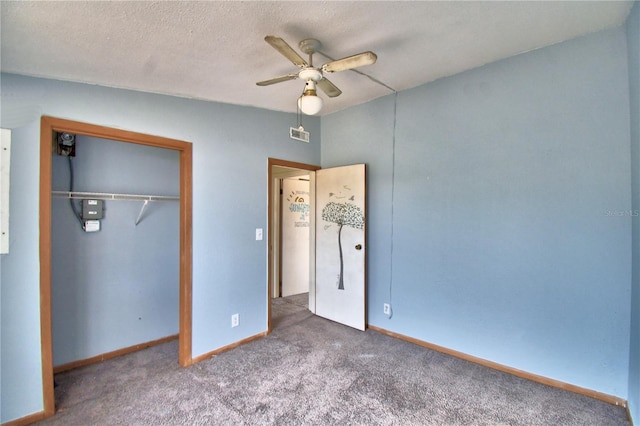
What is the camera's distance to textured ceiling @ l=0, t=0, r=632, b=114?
1.56 m

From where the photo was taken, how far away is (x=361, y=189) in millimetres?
3361

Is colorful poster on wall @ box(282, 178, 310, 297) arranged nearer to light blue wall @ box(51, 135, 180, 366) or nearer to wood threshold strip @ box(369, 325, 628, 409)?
light blue wall @ box(51, 135, 180, 366)

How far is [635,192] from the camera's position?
1.89m

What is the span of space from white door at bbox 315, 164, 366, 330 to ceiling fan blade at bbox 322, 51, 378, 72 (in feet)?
5.20

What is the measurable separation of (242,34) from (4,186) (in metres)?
1.76

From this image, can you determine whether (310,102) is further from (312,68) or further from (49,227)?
(49,227)

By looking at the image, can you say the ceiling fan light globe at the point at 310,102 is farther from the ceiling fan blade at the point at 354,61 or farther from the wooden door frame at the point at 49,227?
the wooden door frame at the point at 49,227

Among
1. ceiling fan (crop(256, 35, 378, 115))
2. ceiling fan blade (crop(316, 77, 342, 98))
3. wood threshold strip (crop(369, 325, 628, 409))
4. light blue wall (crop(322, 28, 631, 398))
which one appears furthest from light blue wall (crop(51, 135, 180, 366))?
wood threshold strip (crop(369, 325, 628, 409))

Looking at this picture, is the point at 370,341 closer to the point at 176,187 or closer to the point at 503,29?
the point at 176,187

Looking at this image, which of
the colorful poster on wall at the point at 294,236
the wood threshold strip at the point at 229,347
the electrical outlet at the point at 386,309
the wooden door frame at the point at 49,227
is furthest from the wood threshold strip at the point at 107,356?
the electrical outlet at the point at 386,309

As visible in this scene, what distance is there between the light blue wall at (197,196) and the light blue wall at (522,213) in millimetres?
1412

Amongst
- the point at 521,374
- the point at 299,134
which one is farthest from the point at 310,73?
the point at 521,374

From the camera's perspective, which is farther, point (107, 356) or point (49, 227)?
point (107, 356)

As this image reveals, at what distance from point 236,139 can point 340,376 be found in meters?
2.41
